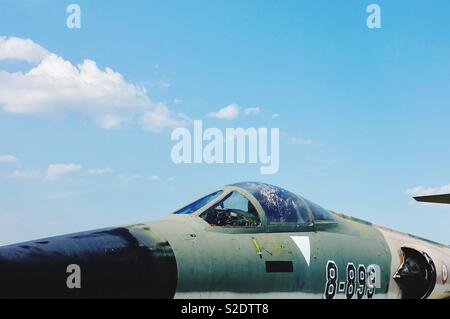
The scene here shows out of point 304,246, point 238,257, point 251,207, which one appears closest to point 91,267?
point 238,257

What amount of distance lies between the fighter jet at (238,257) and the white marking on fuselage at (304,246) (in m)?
0.02

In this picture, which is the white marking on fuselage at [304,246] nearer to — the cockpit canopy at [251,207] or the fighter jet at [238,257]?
the fighter jet at [238,257]

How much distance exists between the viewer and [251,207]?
8.02 meters

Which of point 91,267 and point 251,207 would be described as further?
point 251,207

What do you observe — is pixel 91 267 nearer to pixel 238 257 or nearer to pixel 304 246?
pixel 238 257

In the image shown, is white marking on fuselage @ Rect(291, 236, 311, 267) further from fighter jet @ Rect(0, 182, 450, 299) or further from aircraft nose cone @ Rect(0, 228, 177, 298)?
aircraft nose cone @ Rect(0, 228, 177, 298)

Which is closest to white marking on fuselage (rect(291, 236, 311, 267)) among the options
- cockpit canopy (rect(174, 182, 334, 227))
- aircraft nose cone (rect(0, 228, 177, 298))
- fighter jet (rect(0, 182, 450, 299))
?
fighter jet (rect(0, 182, 450, 299))

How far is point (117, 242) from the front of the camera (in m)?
6.23

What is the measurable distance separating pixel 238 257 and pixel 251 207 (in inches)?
43.6

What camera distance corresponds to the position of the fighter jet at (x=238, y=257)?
221 inches

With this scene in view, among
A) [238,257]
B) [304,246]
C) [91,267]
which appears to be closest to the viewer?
[91,267]

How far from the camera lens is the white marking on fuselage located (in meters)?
7.90

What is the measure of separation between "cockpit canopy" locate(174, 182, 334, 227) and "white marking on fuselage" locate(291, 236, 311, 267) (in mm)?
267
